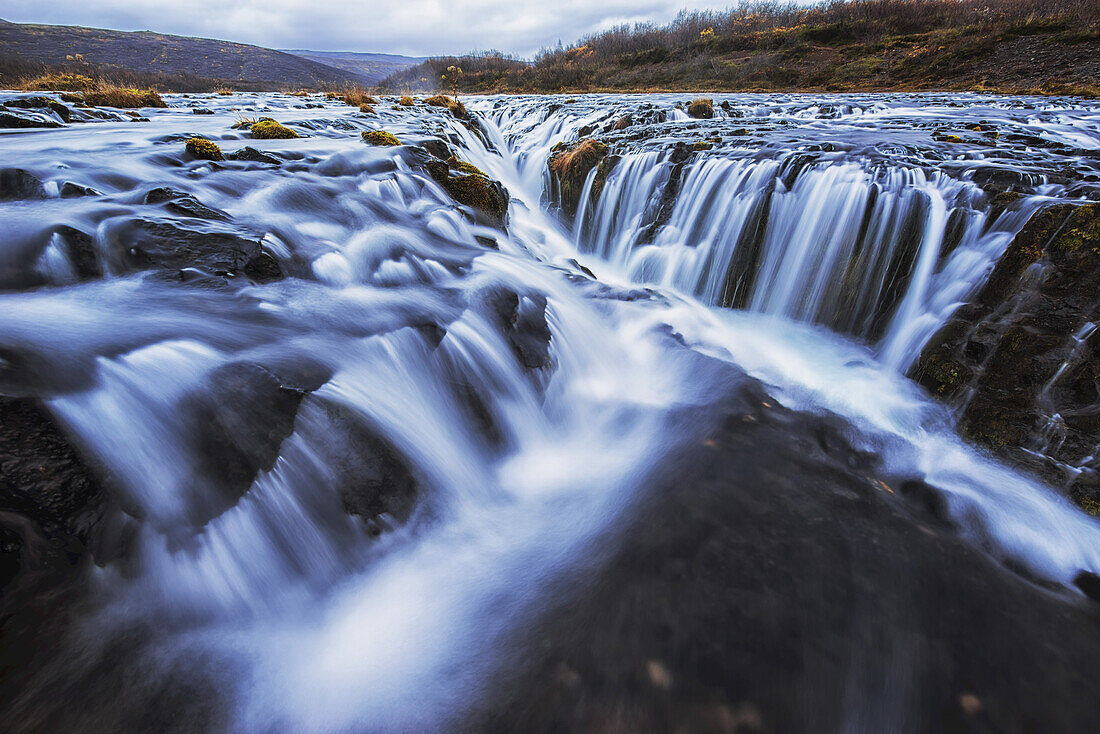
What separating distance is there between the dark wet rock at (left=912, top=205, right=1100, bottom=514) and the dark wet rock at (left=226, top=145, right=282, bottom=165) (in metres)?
8.55

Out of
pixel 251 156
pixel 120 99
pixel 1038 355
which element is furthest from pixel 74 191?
pixel 120 99

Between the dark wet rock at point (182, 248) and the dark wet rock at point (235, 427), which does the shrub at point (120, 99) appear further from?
the dark wet rock at point (235, 427)

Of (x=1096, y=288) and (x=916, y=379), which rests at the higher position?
(x=1096, y=288)

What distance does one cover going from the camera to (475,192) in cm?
754

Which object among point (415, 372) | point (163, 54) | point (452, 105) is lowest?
point (415, 372)

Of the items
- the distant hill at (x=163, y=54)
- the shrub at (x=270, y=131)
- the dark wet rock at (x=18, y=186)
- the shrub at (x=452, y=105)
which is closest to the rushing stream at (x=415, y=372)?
the dark wet rock at (x=18, y=186)

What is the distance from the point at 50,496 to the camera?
81.0 inches

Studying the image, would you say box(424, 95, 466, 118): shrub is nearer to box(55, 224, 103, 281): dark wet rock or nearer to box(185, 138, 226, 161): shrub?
box(185, 138, 226, 161): shrub

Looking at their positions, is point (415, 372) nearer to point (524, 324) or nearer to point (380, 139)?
point (524, 324)

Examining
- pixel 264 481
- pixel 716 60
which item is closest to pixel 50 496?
pixel 264 481

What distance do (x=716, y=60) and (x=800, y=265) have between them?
98.9 ft

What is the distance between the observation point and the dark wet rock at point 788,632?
203 cm

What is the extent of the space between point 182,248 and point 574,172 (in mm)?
6810

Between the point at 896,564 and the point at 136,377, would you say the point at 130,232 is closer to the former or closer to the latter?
the point at 136,377
